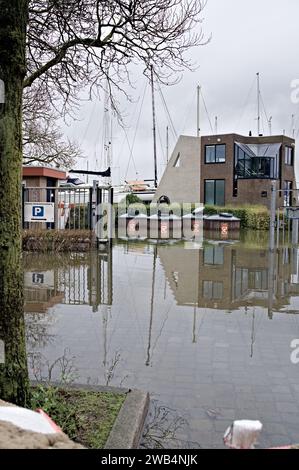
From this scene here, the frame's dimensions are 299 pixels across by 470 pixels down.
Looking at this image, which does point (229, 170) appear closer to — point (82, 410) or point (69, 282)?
point (69, 282)

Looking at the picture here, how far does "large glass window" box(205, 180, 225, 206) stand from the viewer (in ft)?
120

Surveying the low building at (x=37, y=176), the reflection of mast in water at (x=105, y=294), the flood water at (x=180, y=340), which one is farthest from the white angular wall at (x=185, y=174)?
the flood water at (x=180, y=340)

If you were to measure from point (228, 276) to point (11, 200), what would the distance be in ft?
26.4

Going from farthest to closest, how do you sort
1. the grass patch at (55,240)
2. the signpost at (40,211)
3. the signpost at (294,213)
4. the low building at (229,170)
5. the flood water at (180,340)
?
the low building at (229,170) → the signpost at (294,213) → the signpost at (40,211) → the grass patch at (55,240) → the flood water at (180,340)

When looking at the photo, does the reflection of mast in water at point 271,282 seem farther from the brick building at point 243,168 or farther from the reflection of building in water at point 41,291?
the brick building at point 243,168

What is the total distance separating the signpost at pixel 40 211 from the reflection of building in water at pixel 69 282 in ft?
6.35

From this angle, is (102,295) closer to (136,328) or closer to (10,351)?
(136,328)

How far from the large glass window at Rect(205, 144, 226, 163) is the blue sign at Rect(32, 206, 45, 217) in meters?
23.1

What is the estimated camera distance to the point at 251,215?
27.8 metres

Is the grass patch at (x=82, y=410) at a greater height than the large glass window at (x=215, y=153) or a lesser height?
lesser

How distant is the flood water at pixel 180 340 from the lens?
152 inches

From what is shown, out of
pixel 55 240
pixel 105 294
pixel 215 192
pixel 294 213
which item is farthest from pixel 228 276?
pixel 215 192

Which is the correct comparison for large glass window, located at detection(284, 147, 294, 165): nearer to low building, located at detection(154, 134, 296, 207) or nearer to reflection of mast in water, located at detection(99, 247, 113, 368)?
low building, located at detection(154, 134, 296, 207)
